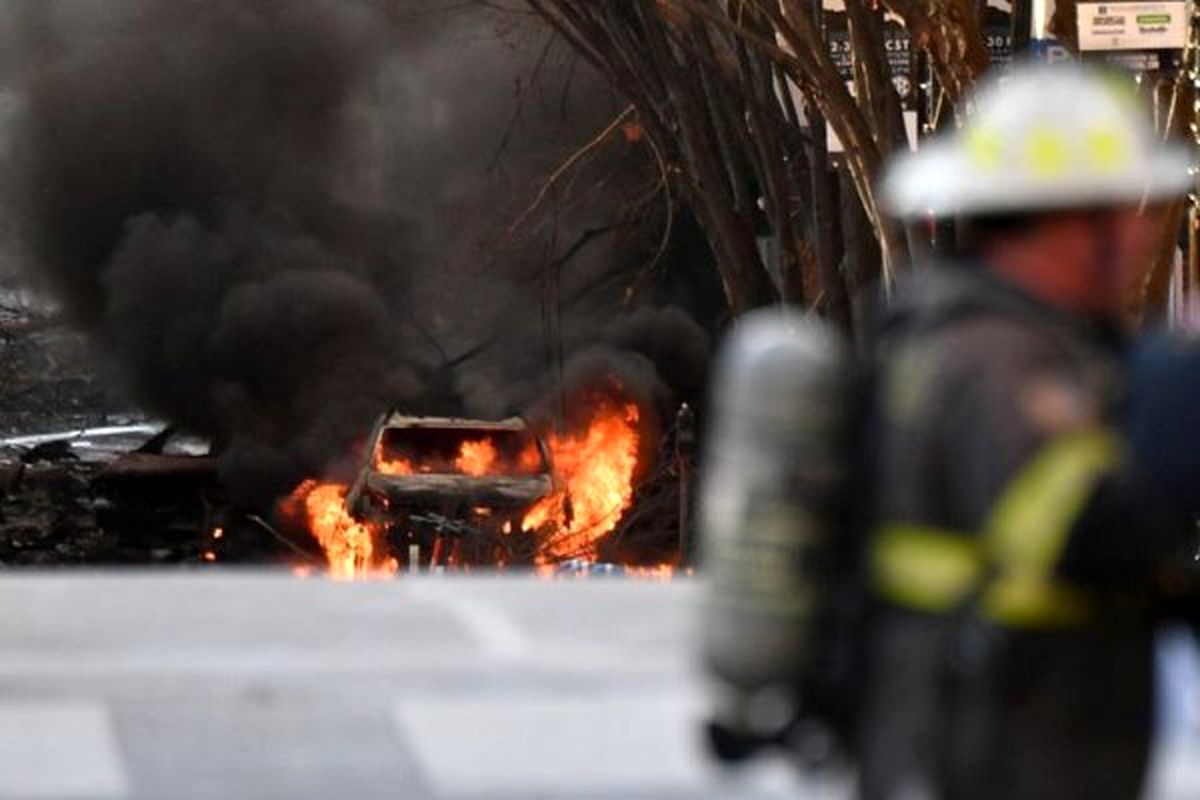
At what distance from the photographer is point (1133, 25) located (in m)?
16.0

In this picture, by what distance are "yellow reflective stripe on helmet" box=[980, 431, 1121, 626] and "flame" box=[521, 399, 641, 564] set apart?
25.2 m

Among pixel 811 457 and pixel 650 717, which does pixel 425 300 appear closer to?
pixel 650 717

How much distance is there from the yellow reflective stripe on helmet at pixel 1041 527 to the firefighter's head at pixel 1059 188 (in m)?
0.21

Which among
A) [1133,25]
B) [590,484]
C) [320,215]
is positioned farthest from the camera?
[320,215]

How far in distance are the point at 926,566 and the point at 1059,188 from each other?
0.44 metres

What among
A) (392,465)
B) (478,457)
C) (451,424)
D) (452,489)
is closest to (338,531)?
(451,424)

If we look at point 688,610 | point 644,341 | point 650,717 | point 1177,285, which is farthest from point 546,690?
point 644,341

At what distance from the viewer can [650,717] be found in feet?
22.9

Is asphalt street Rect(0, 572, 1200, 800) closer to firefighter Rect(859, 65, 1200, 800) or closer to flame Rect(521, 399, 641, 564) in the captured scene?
firefighter Rect(859, 65, 1200, 800)

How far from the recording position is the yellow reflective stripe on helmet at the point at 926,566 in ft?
11.4

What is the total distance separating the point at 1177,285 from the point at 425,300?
65.9ft

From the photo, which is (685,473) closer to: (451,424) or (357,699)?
Answer: (451,424)

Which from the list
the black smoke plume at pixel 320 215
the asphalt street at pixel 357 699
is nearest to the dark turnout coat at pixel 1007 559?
the asphalt street at pixel 357 699

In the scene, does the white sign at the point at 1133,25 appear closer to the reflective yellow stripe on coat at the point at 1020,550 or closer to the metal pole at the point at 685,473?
the reflective yellow stripe on coat at the point at 1020,550
